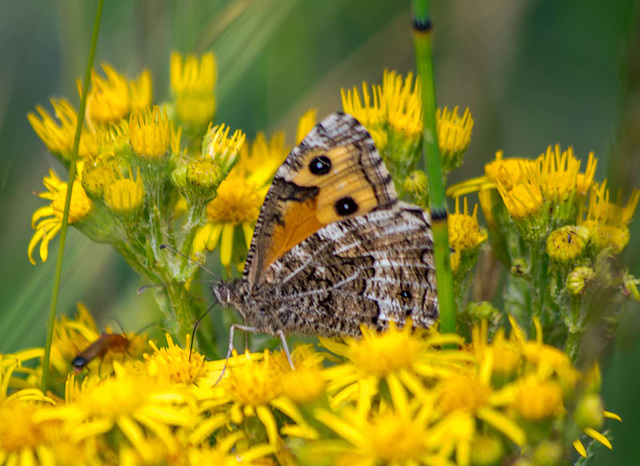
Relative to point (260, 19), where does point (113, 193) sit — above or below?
below

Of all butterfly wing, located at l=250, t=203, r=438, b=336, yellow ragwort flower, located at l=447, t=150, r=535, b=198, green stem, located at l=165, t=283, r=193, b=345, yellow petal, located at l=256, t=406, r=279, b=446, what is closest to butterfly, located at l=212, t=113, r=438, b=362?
butterfly wing, located at l=250, t=203, r=438, b=336

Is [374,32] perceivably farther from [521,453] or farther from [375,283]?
[521,453]

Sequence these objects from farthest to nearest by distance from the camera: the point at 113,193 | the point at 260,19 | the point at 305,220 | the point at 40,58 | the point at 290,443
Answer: the point at 40,58
the point at 260,19
the point at 305,220
the point at 113,193
the point at 290,443

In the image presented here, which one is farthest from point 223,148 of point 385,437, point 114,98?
point 385,437

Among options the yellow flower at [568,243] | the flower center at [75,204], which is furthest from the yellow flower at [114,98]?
the yellow flower at [568,243]

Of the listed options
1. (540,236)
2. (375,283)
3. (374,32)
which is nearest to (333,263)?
(375,283)

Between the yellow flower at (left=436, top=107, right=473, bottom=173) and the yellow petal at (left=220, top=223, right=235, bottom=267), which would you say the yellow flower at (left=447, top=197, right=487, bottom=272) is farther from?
the yellow petal at (left=220, top=223, right=235, bottom=267)

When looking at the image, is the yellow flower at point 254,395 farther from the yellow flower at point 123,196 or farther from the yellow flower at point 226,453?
the yellow flower at point 123,196
